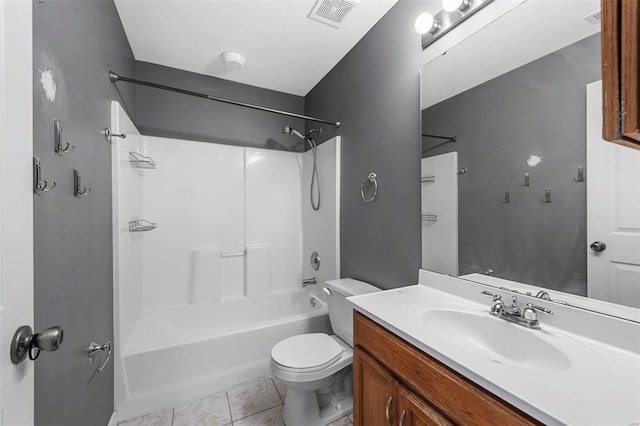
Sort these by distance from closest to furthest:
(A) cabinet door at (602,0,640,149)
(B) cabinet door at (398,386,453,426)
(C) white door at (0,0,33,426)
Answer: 1. (A) cabinet door at (602,0,640,149)
2. (C) white door at (0,0,33,426)
3. (B) cabinet door at (398,386,453,426)

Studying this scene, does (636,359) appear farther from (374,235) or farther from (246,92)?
(246,92)

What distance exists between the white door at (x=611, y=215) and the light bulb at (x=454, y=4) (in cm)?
71

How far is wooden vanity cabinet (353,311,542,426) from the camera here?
66 cm

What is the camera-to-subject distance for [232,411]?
168 centimetres

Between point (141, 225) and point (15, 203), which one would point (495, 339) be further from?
point (141, 225)

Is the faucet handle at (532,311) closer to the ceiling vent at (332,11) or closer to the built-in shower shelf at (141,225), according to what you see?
the ceiling vent at (332,11)

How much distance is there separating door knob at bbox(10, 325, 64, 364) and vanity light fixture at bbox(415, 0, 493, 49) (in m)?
1.83

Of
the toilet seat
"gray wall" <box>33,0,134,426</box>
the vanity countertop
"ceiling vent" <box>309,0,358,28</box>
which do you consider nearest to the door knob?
"gray wall" <box>33,0,134,426</box>

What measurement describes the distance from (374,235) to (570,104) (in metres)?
1.16

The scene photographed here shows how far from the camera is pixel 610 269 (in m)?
0.84

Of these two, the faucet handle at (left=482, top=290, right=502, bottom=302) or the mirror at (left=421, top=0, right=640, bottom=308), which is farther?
the faucet handle at (left=482, top=290, right=502, bottom=302)

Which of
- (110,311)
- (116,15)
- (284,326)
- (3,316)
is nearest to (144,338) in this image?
(110,311)

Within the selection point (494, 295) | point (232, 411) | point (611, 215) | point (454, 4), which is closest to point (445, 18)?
point (454, 4)

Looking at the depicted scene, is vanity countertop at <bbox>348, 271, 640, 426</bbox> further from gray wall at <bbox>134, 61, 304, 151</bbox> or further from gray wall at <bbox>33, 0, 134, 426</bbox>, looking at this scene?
gray wall at <bbox>134, 61, 304, 151</bbox>
